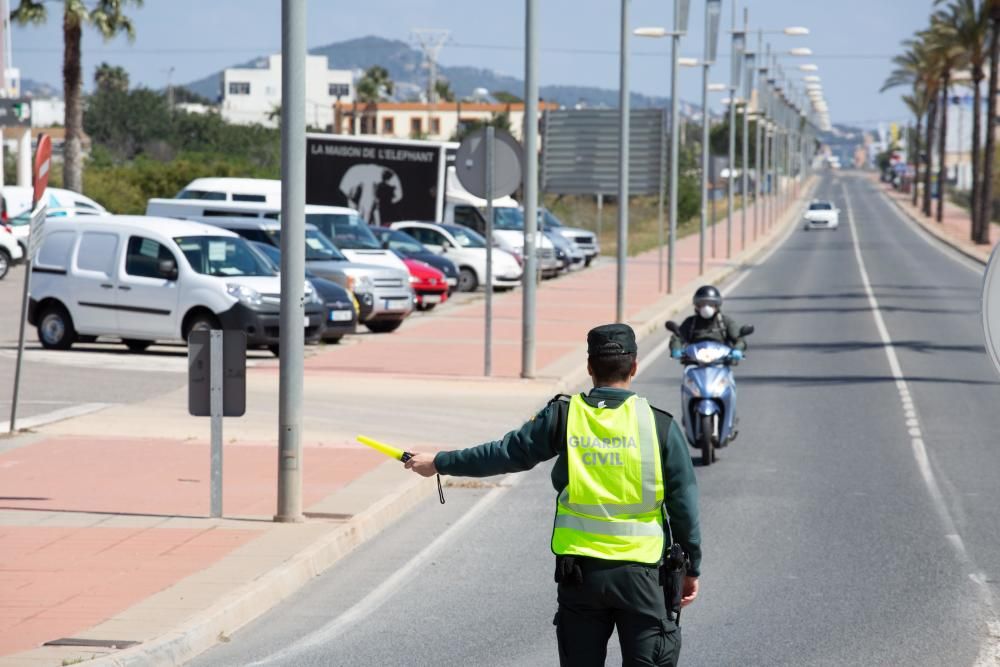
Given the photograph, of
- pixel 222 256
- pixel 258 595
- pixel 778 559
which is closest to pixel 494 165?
pixel 222 256

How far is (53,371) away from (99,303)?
241 cm

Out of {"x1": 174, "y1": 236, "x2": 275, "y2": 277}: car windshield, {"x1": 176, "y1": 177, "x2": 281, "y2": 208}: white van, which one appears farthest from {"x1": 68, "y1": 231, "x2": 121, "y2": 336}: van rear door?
{"x1": 176, "y1": 177, "x2": 281, "y2": 208}: white van

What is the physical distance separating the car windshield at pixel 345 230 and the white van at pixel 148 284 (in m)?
7.07

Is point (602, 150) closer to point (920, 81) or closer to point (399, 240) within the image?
point (399, 240)

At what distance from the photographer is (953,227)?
96562 mm

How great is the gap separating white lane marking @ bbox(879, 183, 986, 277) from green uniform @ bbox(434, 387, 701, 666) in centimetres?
→ 2887

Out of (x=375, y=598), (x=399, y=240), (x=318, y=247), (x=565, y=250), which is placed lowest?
(x=565, y=250)

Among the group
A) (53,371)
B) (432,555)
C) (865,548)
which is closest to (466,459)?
(432,555)

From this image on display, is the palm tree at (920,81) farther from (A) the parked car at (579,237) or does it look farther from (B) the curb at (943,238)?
(A) the parked car at (579,237)

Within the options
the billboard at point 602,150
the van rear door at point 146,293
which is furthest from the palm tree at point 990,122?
the van rear door at point 146,293

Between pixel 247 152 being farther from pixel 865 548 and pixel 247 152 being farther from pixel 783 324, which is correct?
pixel 865 548

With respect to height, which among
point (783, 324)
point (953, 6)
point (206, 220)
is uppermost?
point (953, 6)

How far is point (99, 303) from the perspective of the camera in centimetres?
2270

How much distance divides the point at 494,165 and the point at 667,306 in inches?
627
